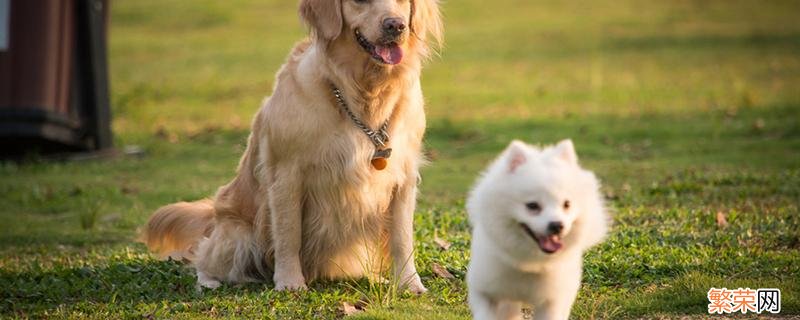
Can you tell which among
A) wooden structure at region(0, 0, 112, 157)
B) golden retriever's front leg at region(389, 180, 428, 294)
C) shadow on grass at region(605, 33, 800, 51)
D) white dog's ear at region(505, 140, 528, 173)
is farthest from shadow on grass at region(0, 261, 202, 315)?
shadow on grass at region(605, 33, 800, 51)

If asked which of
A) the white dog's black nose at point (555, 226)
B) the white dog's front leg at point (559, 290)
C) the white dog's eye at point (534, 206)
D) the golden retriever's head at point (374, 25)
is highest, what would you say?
the golden retriever's head at point (374, 25)

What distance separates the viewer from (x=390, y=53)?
6613 mm

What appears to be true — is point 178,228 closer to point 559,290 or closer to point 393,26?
point 393,26

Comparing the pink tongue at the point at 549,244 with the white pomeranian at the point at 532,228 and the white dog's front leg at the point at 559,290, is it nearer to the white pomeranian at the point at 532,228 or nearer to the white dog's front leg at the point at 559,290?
the white pomeranian at the point at 532,228

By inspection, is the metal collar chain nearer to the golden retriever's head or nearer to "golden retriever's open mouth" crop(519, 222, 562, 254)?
the golden retriever's head

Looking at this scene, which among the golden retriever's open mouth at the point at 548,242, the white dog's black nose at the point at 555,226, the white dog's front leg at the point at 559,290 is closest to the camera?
the white dog's black nose at the point at 555,226

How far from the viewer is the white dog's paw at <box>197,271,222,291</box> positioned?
6963 millimetres

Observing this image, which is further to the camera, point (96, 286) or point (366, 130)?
point (96, 286)

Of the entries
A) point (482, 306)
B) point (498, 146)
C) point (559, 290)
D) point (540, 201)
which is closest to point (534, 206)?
point (540, 201)

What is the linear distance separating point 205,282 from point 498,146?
8341 mm

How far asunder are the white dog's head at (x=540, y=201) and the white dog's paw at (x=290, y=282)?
2.03m

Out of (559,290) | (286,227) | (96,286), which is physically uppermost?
(559,290)
